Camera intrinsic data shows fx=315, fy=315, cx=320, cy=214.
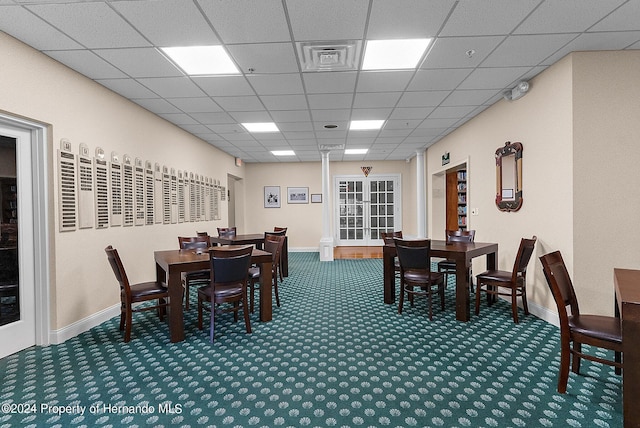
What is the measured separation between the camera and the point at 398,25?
2779 millimetres

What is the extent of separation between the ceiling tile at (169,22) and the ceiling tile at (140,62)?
0.94 ft

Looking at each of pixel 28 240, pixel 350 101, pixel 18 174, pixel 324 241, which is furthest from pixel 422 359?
pixel 324 241

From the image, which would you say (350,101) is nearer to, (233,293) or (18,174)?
(233,293)

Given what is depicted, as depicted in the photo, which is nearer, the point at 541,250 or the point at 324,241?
the point at 541,250

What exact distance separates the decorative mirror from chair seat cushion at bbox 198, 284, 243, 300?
380 cm

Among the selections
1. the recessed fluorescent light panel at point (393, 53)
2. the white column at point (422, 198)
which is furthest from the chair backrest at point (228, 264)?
the white column at point (422, 198)

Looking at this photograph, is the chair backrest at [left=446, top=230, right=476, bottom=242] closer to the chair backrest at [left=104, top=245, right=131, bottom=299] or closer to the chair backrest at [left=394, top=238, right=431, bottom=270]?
the chair backrest at [left=394, top=238, right=431, bottom=270]

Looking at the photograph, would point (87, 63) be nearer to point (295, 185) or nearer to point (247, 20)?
point (247, 20)

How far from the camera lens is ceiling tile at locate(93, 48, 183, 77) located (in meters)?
3.16

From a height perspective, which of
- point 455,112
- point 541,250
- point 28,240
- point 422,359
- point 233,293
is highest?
point 455,112

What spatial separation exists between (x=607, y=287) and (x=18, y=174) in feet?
20.0

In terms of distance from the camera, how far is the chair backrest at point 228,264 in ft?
10.7

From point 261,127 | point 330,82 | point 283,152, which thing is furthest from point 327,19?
point 283,152

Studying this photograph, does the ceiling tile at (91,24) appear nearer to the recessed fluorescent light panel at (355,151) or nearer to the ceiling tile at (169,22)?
the ceiling tile at (169,22)
